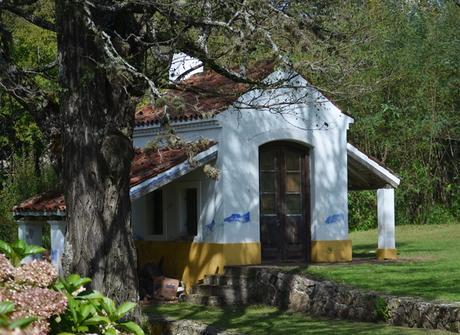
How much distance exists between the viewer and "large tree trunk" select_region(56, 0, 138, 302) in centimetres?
1319

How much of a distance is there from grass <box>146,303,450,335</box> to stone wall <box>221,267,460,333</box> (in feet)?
0.70

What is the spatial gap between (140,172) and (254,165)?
242 cm

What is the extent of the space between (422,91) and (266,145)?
13.5 metres

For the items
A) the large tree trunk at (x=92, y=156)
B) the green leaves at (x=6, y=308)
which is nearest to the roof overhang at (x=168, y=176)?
the large tree trunk at (x=92, y=156)

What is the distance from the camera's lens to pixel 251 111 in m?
20.7

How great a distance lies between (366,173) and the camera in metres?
23.2

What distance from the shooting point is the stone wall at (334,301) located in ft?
46.8

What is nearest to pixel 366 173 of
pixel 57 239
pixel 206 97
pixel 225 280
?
pixel 225 280

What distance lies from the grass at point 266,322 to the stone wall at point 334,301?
21 centimetres

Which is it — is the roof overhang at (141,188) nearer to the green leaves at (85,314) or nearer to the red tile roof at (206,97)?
the red tile roof at (206,97)

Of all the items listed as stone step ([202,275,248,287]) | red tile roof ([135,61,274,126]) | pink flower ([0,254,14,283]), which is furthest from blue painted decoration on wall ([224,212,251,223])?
pink flower ([0,254,14,283])

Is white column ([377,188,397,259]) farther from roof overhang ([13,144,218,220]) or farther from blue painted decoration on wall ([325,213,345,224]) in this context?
roof overhang ([13,144,218,220])

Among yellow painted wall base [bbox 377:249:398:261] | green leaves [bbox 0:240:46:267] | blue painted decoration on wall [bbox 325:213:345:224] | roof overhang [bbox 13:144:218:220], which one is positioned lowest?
yellow painted wall base [bbox 377:249:398:261]

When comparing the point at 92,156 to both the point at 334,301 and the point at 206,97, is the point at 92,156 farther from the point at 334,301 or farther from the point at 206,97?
the point at 334,301
